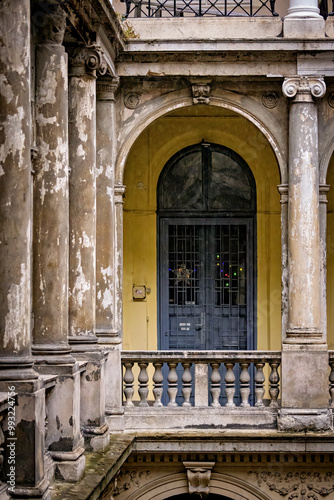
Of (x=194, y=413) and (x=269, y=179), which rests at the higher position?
(x=269, y=179)

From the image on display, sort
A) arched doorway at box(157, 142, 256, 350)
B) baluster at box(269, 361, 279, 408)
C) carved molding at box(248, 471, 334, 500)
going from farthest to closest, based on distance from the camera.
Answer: arched doorway at box(157, 142, 256, 350), baluster at box(269, 361, 279, 408), carved molding at box(248, 471, 334, 500)

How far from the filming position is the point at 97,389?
36.6ft

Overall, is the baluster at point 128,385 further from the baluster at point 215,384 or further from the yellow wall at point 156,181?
the yellow wall at point 156,181

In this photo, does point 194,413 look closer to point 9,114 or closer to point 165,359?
point 165,359

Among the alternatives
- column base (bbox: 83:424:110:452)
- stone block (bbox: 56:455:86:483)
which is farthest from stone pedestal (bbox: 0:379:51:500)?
column base (bbox: 83:424:110:452)

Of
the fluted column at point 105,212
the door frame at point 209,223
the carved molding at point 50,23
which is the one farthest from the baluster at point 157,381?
the carved molding at point 50,23

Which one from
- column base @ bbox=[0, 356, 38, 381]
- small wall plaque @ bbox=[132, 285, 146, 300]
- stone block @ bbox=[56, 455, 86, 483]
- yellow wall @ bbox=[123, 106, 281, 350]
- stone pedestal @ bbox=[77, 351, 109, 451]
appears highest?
yellow wall @ bbox=[123, 106, 281, 350]

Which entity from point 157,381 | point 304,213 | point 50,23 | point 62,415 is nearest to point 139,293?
point 157,381

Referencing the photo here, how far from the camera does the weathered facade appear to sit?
8.76 meters

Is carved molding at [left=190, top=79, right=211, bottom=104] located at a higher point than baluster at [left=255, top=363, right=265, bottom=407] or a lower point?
higher

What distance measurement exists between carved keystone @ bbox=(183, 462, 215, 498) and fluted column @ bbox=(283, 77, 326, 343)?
1.88 metres

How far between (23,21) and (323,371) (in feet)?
20.7

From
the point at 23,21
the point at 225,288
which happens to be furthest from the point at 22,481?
the point at 225,288

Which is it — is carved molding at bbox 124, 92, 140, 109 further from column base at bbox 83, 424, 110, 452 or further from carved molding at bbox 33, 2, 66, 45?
column base at bbox 83, 424, 110, 452
